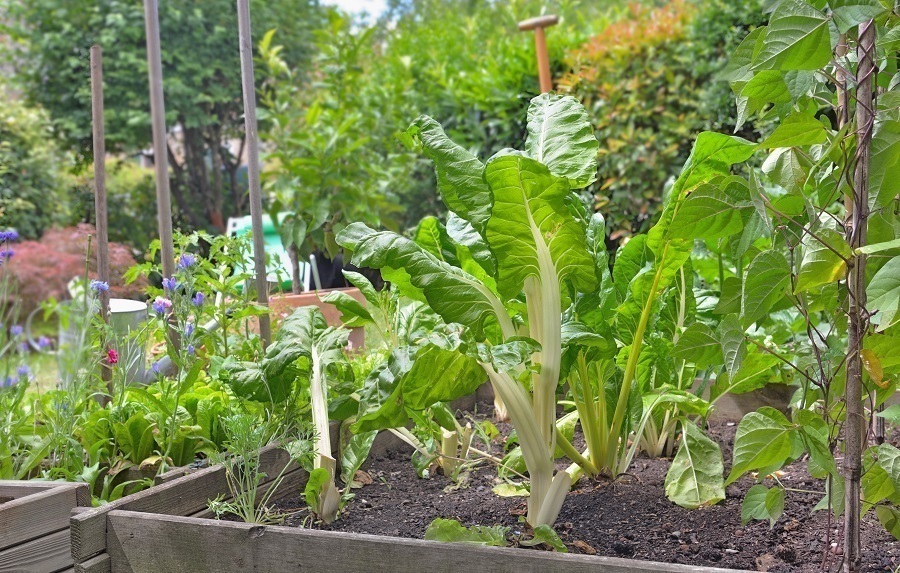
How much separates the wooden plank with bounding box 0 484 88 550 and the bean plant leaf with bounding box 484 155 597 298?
90 centimetres

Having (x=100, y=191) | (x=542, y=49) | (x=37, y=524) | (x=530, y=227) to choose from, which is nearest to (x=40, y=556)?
(x=37, y=524)

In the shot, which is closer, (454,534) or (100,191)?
(454,534)

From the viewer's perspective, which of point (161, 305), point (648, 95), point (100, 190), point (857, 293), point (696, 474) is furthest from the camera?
point (648, 95)

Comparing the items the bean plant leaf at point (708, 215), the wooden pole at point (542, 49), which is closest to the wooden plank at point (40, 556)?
the bean plant leaf at point (708, 215)

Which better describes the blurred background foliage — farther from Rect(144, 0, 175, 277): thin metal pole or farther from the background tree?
Rect(144, 0, 175, 277): thin metal pole

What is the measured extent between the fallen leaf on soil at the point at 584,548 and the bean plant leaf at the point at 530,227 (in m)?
0.45

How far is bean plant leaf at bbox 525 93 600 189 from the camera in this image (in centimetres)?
154

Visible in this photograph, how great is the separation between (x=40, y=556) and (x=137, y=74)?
8.98 m

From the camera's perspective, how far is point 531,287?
1560 millimetres

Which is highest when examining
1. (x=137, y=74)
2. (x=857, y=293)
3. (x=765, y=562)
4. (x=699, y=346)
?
(x=137, y=74)

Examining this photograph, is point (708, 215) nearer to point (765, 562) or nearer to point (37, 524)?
point (765, 562)

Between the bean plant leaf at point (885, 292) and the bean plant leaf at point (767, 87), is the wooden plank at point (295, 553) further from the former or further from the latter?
the bean plant leaf at point (767, 87)

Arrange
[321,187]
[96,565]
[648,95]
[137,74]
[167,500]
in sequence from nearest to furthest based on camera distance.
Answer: [96,565] < [167,500] < [321,187] < [648,95] < [137,74]

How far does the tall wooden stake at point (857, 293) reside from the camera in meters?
1.05
